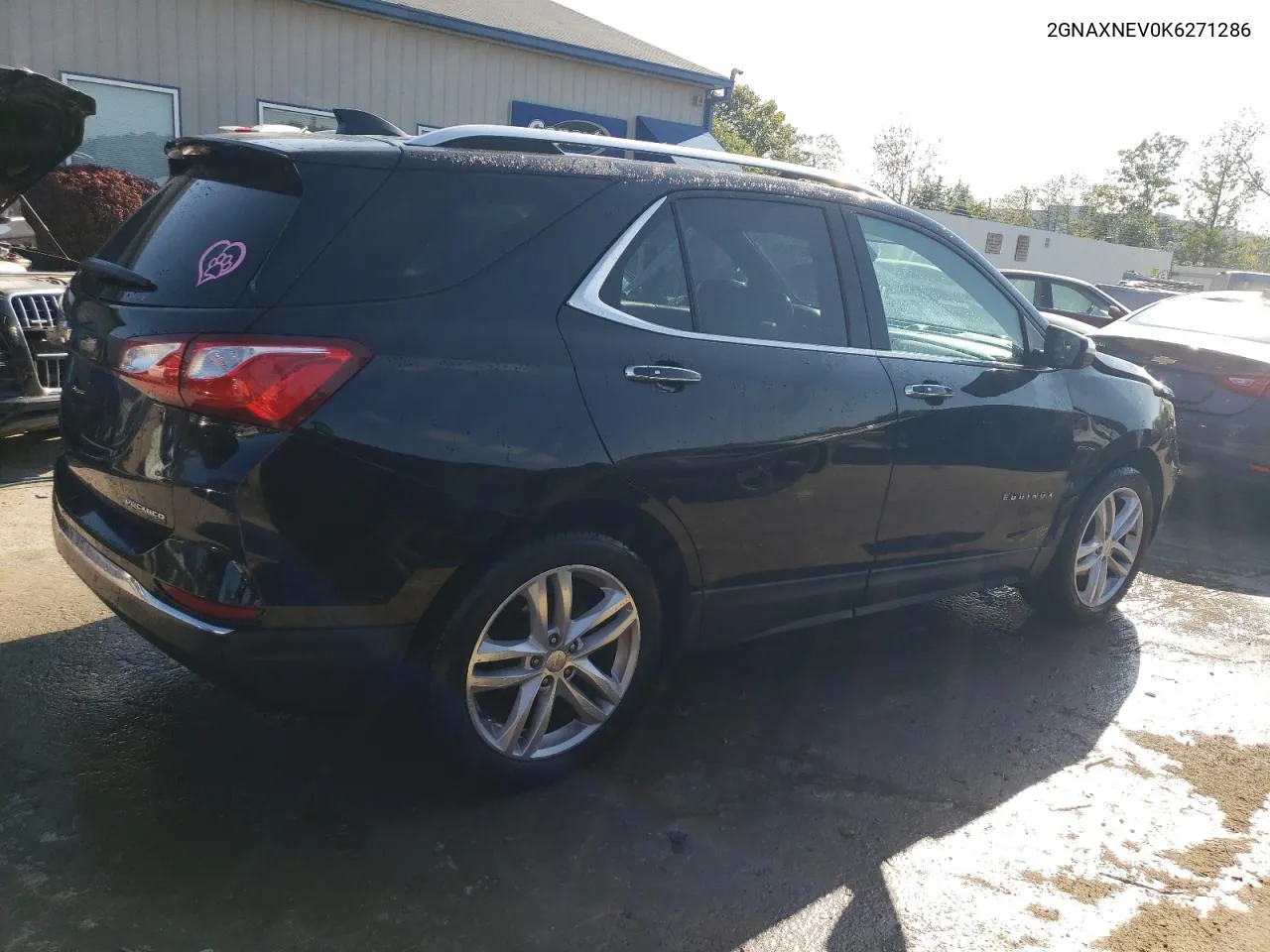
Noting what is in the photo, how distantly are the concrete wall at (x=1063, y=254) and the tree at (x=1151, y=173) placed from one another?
17.1 metres

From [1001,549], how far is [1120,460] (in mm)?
894

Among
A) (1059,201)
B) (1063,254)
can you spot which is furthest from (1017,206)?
(1063,254)

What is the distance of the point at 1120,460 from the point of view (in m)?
4.68

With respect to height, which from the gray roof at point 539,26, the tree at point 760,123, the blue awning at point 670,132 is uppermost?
the tree at point 760,123

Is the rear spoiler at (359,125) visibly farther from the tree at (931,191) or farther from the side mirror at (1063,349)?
the tree at (931,191)

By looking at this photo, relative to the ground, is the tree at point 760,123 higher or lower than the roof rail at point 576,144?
higher

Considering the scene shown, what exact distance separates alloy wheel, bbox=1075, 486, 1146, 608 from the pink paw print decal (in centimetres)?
371

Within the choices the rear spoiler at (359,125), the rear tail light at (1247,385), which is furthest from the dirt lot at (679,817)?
the rear tail light at (1247,385)

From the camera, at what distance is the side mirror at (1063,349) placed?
425 cm

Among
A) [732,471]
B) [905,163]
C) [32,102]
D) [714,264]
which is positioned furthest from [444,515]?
[905,163]

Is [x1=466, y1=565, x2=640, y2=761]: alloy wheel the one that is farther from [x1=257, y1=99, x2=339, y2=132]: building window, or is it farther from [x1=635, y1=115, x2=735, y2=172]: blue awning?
[x1=635, y1=115, x2=735, y2=172]: blue awning

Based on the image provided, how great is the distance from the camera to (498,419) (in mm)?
2646

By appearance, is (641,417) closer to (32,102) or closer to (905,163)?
(32,102)

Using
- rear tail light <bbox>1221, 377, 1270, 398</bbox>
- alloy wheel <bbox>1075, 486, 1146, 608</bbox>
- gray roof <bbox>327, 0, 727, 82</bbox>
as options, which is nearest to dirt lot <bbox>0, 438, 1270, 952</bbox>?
alloy wheel <bbox>1075, 486, 1146, 608</bbox>
